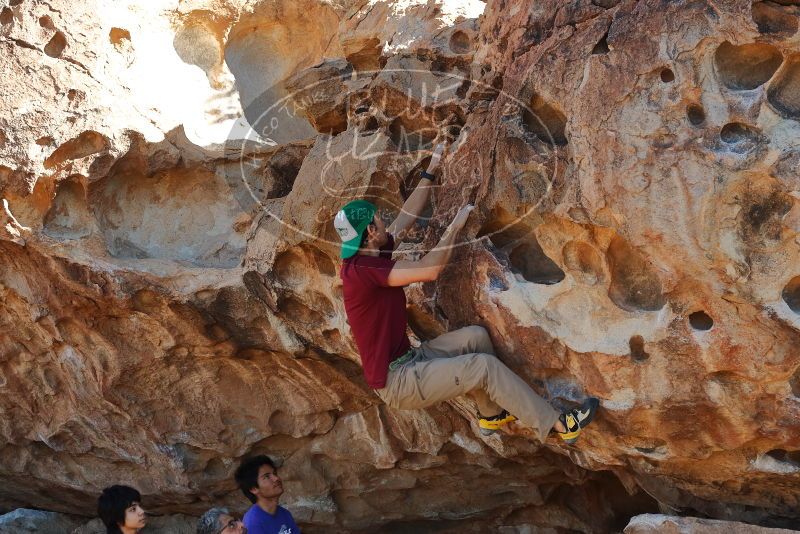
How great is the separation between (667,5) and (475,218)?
46.2 inches

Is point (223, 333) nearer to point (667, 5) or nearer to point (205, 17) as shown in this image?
point (205, 17)

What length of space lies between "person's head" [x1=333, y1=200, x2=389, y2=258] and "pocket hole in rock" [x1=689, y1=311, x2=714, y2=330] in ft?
4.34

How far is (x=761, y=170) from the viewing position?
141 inches

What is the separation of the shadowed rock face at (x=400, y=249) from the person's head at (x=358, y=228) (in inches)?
16.1

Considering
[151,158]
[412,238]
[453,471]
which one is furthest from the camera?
[453,471]

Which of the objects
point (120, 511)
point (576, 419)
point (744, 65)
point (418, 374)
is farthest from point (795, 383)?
point (120, 511)

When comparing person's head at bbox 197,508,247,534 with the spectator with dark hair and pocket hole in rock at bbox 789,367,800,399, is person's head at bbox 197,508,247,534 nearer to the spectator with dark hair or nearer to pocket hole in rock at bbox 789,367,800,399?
the spectator with dark hair

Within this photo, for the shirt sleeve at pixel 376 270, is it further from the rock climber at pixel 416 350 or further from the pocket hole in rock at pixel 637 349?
the pocket hole in rock at pixel 637 349

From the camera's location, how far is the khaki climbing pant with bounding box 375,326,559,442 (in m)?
4.10

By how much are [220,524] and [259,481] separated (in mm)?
297

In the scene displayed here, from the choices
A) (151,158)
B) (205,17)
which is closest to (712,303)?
(151,158)

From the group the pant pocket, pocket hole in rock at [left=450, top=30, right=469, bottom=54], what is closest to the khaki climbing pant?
the pant pocket

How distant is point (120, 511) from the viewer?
418cm

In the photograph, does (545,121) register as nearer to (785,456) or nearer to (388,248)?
(388,248)
